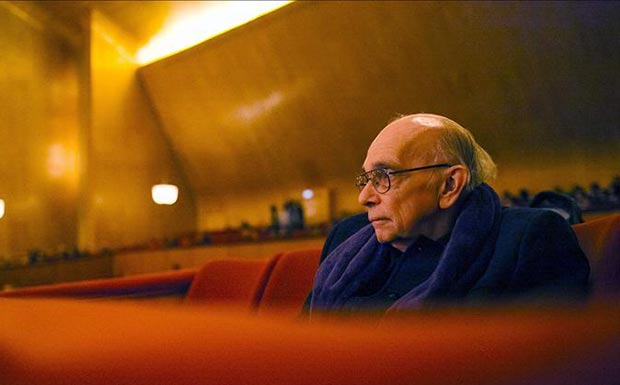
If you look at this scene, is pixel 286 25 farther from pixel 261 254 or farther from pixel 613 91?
pixel 613 91

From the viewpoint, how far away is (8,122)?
6.31 meters

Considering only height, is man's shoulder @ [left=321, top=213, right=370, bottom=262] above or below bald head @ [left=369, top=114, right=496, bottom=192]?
below

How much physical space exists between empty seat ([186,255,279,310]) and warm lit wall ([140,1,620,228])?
395cm

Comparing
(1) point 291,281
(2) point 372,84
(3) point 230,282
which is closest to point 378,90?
(2) point 372,84

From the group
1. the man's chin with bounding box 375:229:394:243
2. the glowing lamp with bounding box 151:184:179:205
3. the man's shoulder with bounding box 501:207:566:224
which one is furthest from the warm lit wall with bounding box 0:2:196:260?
the man's shoulder with bounding box 501:207:566:224

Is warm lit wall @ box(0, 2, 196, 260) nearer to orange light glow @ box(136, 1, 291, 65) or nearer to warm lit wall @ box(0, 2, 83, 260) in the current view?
warm lit wall @ box(0, 2, 83, 260)

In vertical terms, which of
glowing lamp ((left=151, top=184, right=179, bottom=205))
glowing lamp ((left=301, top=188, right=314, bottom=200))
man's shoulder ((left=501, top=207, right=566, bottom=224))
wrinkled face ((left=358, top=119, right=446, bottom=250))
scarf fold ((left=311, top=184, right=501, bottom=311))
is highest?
glowing lamp ((left=151, top=184, right=179, bottom=205))

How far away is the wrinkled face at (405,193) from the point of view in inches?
49.9

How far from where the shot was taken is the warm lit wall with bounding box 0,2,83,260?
20.6ft

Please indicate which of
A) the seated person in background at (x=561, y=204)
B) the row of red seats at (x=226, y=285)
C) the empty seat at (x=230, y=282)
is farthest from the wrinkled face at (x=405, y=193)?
the empty seat at (x=230, y=282)

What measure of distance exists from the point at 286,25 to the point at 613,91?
3472mm

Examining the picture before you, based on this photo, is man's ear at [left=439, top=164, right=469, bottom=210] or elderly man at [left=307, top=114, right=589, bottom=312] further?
man's ear at [left=439, top=164, right=469, bottom=210]

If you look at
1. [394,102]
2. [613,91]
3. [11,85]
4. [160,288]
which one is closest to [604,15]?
[613,91]

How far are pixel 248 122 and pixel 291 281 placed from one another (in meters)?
5.77
